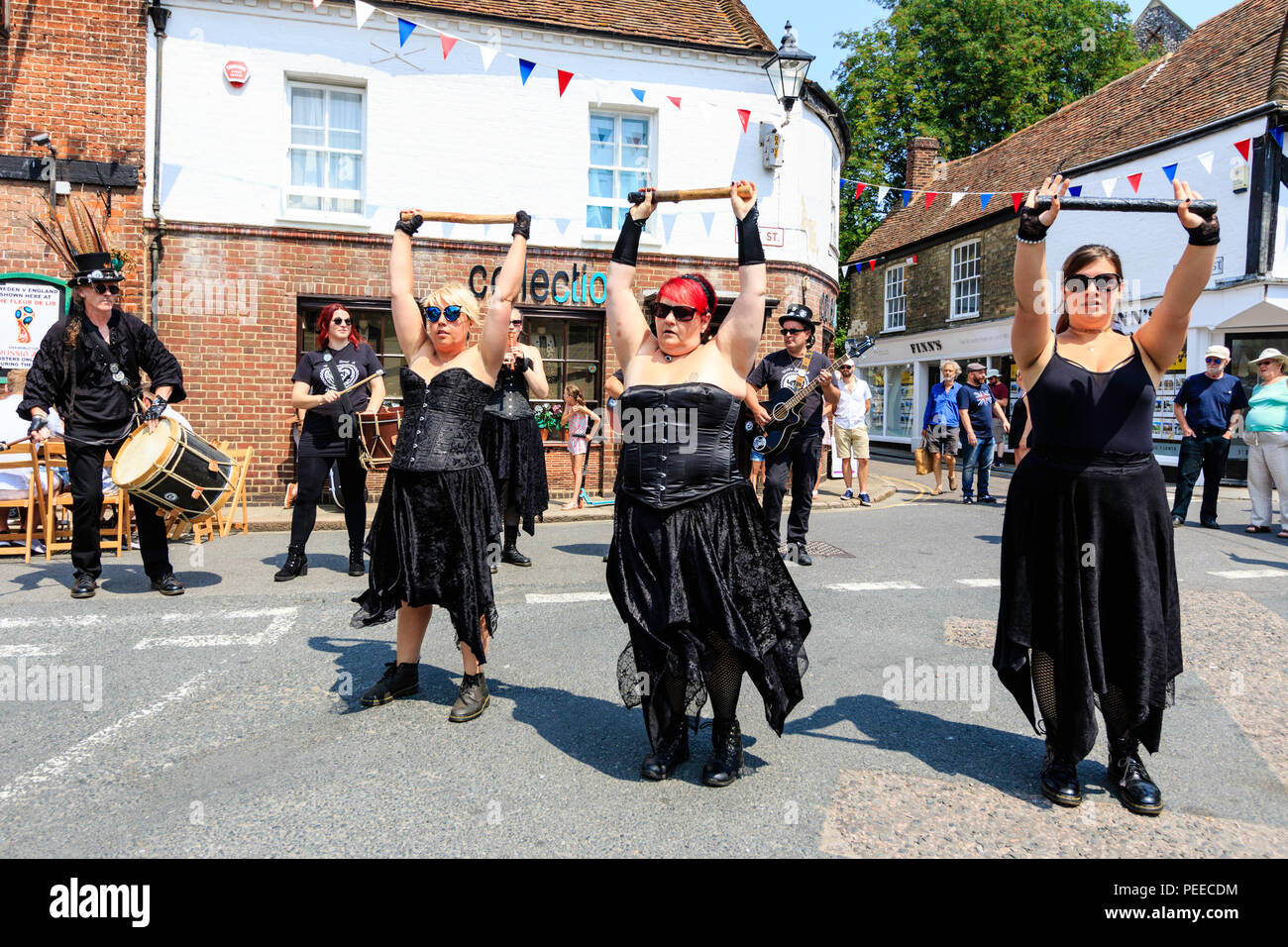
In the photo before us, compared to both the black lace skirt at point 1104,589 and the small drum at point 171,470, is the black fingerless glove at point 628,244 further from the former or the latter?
the small drum at point 171,470

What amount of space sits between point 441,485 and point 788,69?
38.3 ft

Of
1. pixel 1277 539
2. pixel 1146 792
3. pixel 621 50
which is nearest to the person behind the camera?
pixel 1146 792

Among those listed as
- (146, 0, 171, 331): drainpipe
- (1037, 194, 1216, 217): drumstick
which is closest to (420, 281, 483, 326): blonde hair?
(1037, 194, 1216, 217): drumstick

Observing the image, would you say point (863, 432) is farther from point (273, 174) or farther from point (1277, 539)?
point (273, 174)

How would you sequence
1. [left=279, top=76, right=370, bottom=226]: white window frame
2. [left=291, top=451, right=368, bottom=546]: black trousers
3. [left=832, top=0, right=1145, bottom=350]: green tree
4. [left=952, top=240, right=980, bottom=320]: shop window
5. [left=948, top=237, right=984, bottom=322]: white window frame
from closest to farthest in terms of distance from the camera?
[left=291, top=451, right=368, bottom=546]: black trousers, [left=279, top=76, right=370, bottom=226]: white window frame, [left=948, top=237, right=984, bottom=322]: white window frame, [left=952, top=240, right=980, bottom=320]: shop window, [left=832, top=0, right=1145, bottom=350]: green tree

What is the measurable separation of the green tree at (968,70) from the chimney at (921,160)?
5.36 ft

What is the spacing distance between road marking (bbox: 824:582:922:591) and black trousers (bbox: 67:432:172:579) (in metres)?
4.85

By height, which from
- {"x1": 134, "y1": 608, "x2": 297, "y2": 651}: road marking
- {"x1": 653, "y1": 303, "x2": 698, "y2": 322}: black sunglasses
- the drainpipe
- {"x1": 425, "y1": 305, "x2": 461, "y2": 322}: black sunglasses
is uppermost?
the drainpipe

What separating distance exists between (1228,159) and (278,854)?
1972 centimetres

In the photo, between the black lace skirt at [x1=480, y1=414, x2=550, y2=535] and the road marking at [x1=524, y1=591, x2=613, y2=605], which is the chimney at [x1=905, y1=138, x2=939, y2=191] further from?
the road marking at [x1=524, y1=591, x2=613, y2=605]

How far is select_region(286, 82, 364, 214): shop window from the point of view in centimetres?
1262

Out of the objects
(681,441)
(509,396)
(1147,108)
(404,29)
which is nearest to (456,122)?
(404,29)
